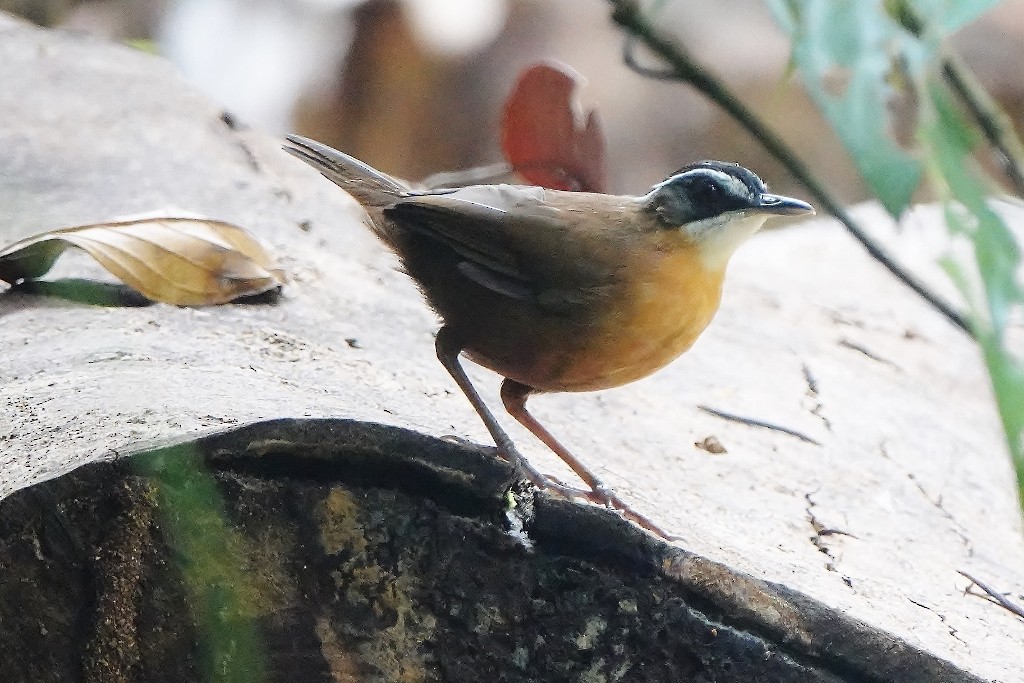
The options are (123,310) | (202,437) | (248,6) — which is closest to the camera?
(202,437)

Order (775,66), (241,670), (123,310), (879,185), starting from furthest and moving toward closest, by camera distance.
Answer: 1. (775,66)
2. (123,310)
3. (241,670)
4. (879,185)

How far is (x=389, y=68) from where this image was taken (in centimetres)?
964

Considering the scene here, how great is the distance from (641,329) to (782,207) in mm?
426

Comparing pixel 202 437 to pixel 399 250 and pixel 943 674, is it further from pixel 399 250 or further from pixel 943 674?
pixel 943 674

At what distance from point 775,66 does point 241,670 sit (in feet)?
30.1

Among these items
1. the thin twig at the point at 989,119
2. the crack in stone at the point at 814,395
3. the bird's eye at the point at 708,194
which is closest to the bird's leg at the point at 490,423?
the bird's eye at the point at 708,194

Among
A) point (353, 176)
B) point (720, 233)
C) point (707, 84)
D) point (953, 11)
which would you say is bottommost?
point (353, 176)

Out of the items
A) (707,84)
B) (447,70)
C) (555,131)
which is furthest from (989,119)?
(447,70)

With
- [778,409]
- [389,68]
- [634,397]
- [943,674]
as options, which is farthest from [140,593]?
[389,68]

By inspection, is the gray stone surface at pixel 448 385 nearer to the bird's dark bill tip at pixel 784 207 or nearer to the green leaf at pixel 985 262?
the bird's dark bill tip at pixel 784 207

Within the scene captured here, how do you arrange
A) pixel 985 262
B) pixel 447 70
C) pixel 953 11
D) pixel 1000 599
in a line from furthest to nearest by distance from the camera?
1. pixel 447 70
2. pixel 1000 599
3. pixel 953 11
4. pixel 985 262

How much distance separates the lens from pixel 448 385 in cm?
257

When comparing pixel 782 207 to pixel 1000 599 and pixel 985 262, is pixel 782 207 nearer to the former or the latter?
pixel 1000 599

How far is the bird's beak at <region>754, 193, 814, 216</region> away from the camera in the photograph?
7.64 feet
